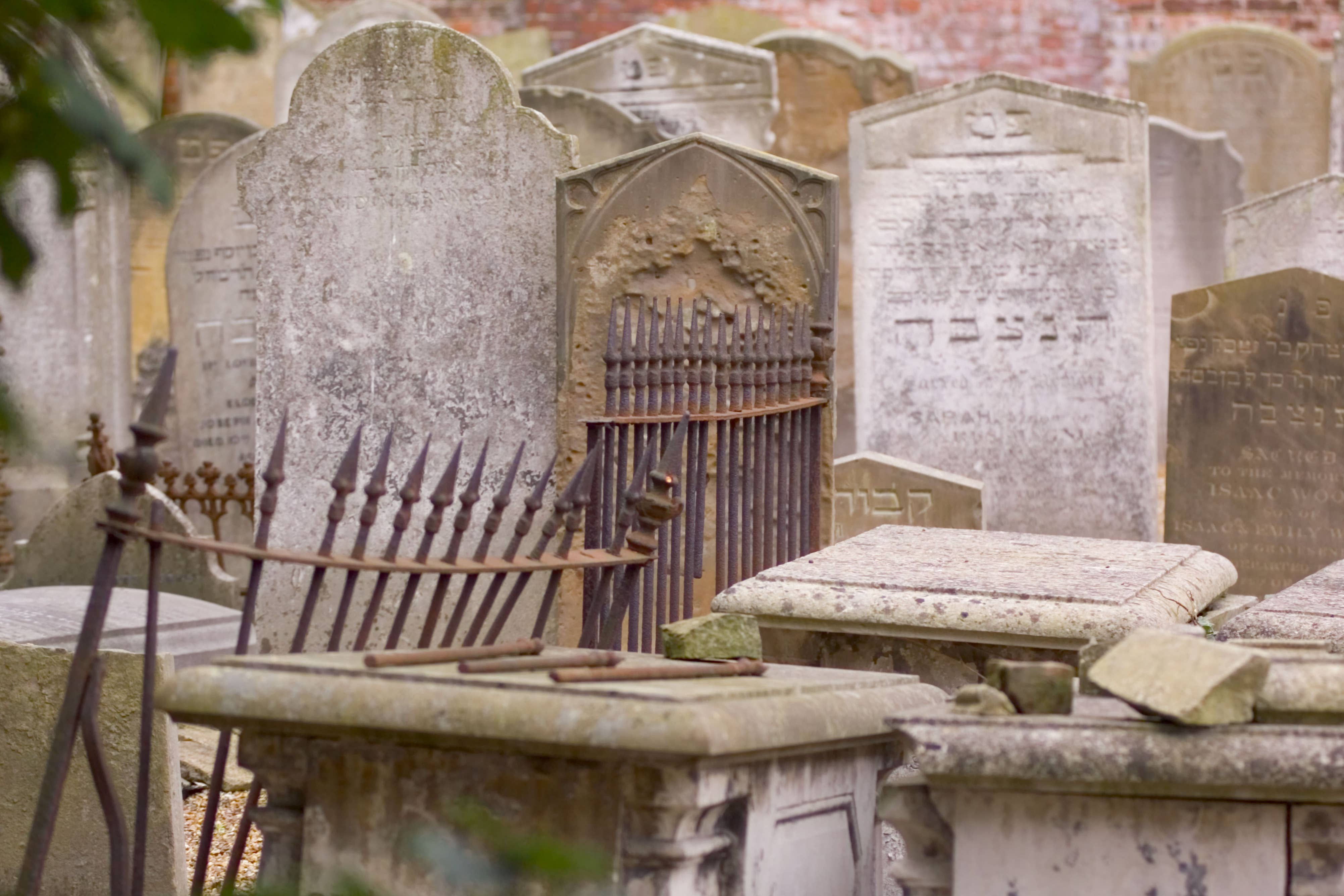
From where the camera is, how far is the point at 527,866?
52.2 inches

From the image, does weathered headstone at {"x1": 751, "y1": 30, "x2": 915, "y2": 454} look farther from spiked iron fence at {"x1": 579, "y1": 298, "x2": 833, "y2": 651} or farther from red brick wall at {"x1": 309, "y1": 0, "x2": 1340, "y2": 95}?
spiked iron fence at {"x1": 579, "y1": 298, "x2": 833, "y2": 651}

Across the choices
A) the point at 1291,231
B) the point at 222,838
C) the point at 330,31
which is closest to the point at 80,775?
the point at 222,838

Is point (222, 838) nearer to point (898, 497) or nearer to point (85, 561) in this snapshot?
point (85, 561)

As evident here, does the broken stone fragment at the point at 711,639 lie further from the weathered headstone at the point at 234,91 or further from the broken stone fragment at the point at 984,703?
the weathered headstone at the point at 234,91

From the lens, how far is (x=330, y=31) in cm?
1538

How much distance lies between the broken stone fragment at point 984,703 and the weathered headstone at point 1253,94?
13.4 metres

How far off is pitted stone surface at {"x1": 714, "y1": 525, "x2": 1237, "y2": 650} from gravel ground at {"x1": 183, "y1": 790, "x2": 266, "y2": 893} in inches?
53.0

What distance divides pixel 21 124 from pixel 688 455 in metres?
3.34

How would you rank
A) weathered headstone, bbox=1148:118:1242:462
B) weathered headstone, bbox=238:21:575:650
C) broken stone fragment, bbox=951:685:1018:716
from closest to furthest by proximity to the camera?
broken stone fragment, bbox=951:685:1018:716 → weathered headstone, bbox=238:21:575:650 → weathered headstone, bbox=1148:118:1242:462

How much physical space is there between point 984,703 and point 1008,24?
15.6 meters

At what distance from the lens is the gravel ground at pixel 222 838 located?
13.9 feet

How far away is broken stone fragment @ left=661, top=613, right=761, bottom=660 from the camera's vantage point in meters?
2.94

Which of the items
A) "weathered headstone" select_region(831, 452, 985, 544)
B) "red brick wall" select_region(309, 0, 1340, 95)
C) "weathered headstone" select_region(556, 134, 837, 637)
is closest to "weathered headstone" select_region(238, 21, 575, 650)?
"weathered headstone" select_region(556, 134, 837, 637)

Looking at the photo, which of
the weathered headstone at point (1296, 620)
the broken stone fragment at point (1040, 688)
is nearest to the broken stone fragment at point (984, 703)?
the broken stone fragment at point (1040, 688)
